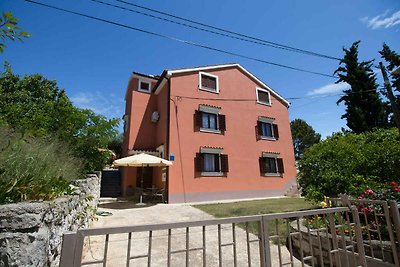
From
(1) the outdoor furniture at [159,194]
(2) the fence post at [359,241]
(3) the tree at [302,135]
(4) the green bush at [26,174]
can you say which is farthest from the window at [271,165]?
(3) the tree at [302,135]

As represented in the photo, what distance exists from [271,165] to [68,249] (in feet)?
52.1

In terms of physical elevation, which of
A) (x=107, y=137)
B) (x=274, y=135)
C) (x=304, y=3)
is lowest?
(x=107, y=137)

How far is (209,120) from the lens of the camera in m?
14.1

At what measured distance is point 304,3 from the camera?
7461 millimetres

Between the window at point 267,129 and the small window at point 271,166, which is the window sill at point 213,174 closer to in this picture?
the small window at point 271,166

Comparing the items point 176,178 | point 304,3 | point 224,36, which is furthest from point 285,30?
point 176,178

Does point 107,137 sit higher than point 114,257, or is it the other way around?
point 107,137

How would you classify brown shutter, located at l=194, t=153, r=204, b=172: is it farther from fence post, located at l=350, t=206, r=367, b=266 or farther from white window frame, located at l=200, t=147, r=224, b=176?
fence post, located at l=350, t=206, r=367, b=266

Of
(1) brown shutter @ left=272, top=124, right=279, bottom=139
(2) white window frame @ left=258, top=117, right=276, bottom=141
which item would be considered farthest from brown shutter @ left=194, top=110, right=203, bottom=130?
(1) brown shutter @ left=272, top=124, right=279, bottom=139

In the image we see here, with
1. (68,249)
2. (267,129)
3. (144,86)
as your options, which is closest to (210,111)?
(267,129)

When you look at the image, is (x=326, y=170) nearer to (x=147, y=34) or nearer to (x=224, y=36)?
(x=224, y=36)

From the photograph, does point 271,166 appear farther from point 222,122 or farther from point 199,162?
point 199,162

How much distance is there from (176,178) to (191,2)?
28.6 ft

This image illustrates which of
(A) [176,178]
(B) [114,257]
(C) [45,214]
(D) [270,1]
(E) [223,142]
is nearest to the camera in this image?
(C) [45,214]
